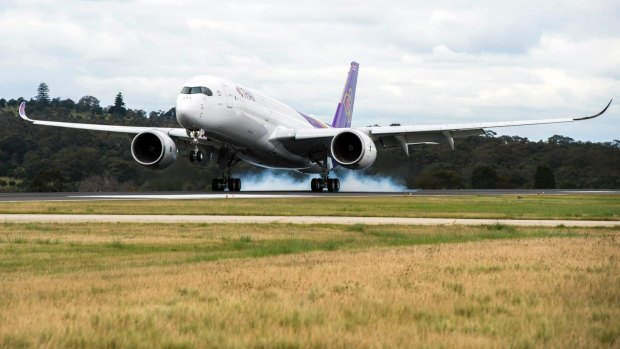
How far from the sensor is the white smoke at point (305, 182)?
59688 millimetres

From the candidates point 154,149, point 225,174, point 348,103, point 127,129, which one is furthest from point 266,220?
point 348,103

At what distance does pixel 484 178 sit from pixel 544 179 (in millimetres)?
5025

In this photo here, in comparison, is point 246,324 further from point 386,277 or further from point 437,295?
point 386,277

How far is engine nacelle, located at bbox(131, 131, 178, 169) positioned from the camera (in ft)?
159

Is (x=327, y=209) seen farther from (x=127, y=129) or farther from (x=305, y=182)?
(x=305, y=182)

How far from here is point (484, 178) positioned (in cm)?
7425

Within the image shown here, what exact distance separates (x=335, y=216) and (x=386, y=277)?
1654cm

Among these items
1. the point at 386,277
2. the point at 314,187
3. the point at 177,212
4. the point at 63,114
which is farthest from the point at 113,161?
the point at 63,114

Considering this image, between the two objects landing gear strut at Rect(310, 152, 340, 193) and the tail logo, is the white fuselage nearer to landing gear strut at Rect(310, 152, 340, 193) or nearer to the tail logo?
landing gear strut at Rect(310, 152, 340, 193)

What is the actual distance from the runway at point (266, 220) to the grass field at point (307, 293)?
5.99 metres

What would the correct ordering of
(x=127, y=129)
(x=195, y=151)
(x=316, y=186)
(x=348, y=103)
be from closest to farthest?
(x=195, y=151) < (x=127, y=129) < (x=316, y=186) < (x=348, y=103)

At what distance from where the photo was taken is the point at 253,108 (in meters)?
49.2

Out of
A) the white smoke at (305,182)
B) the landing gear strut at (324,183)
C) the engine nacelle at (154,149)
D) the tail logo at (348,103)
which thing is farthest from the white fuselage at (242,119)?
the tail logo at (348,103)

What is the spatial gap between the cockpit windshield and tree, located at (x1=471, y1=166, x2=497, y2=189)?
110ft
